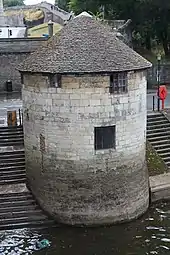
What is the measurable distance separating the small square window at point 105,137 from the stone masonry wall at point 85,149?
147mm

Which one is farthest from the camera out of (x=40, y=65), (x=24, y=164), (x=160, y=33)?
(x=160, y=33)

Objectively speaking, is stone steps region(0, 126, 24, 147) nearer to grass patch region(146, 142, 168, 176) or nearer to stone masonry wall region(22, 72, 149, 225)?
stone masonry wall region(22, 72, 149, 225)

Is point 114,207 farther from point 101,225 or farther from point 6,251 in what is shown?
point 6,251

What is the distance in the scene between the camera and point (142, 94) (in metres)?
17.6

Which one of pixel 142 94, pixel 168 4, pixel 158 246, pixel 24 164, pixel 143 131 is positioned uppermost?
pixel 168 4

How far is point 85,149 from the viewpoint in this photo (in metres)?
16.6

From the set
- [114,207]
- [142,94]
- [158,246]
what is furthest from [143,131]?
[158,246]

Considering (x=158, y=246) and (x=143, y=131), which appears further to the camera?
(x=143, y=131)

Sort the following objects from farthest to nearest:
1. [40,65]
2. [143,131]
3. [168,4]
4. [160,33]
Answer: [160,33] < [168,4] < [143,131] < [40,65]

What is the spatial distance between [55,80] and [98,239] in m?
5.58

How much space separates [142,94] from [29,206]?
590 cm

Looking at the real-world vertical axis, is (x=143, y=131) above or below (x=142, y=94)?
below

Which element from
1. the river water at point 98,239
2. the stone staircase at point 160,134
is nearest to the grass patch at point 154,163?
the stone staircase at point 160,134

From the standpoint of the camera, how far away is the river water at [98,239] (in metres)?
15.3
